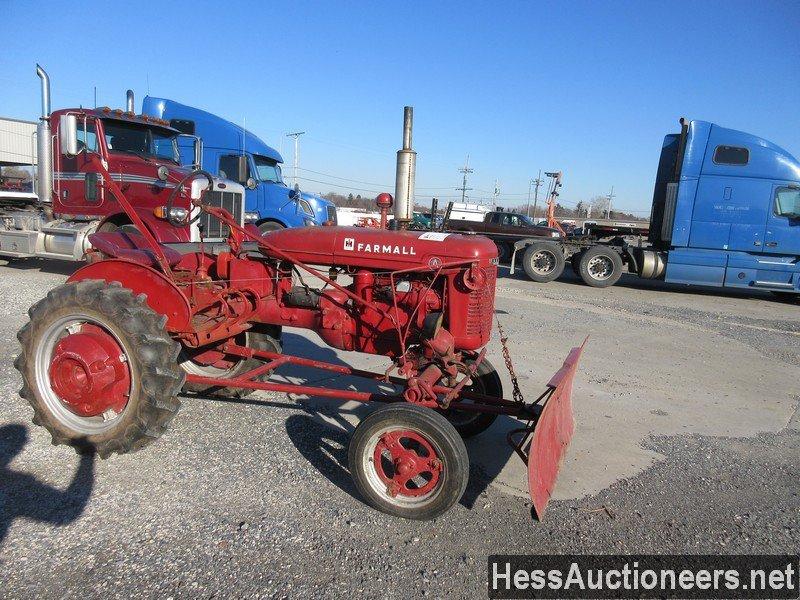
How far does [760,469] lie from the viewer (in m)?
3.71

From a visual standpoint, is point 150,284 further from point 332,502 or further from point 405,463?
point 405,463

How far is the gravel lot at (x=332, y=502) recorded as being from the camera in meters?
2.37

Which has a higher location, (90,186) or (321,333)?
(90,186)

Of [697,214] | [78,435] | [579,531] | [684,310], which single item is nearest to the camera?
[579,531]

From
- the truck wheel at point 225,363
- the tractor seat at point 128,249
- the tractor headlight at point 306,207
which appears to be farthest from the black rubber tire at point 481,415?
the tractor headlight at point 306,207

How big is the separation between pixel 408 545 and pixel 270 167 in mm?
12475

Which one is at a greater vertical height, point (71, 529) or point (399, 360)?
point (399, 360)

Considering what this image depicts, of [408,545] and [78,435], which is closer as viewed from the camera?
[408,545]

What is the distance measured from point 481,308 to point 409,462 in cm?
115

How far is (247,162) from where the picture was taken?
12516 mm

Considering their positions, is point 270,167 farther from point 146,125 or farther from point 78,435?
point 78,435

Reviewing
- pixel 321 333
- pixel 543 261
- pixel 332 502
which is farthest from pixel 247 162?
pixel 332 502

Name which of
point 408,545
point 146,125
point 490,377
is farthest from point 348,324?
point 146,125

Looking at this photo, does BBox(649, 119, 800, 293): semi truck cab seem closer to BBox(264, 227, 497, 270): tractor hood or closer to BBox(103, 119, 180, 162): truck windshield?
BBox(264, 227, 497, 270): tractor hood
